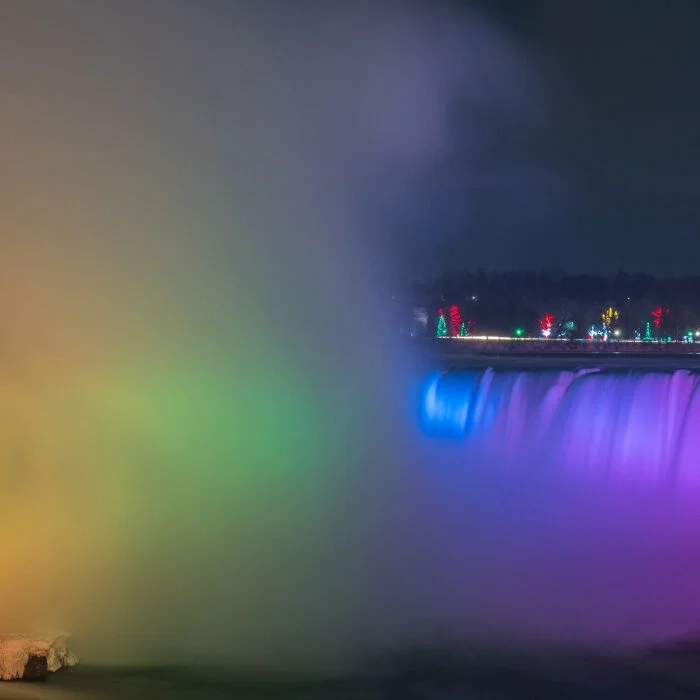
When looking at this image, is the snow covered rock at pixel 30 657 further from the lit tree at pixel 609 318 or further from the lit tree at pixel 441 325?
the lit tree at pixel 609 318

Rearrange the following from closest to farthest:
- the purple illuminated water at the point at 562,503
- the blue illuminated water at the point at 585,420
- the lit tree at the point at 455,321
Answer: the purple illuminated water at the point at 562,503 → the blue illuminated water at the point at 585,420 → the lit tree at the point at 455,321

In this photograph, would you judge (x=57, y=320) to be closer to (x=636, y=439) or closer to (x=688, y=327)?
(x=636, y=439)

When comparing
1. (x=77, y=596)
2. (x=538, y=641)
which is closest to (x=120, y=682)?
(x=77, y=596)

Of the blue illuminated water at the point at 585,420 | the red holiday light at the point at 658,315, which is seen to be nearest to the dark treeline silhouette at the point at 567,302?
the red holiday light at the point at 658,315

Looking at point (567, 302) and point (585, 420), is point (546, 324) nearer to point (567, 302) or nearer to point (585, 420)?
point (567, 302)

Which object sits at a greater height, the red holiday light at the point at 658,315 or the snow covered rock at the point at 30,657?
the red holiday light at the point at 658,315
